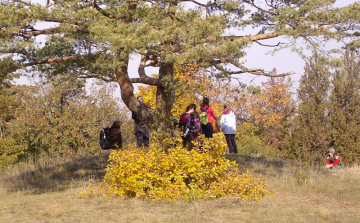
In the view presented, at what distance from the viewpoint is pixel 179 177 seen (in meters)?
6.50

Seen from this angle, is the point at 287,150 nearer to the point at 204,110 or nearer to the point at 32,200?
the point at 204,110

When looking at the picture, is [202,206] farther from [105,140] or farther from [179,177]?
[105,140]

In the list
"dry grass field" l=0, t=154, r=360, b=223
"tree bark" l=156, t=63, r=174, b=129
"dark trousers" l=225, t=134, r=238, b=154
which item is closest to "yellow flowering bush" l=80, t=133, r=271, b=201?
"dry grass field" l=0, t=154, r=360, b=223

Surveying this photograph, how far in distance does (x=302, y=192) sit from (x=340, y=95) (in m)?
27.5

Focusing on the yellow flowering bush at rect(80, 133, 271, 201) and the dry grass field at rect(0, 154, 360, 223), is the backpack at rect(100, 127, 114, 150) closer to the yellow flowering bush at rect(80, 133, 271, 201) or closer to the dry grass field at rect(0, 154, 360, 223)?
the dry grass field at rect(0, 154, 360, 223)

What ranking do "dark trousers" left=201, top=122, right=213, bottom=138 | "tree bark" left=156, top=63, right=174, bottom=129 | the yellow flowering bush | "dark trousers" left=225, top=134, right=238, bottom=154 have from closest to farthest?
the yellow flowering bush, "tree bark" left=156, top=63, right=174, bottom=129, "dark trousers" left=201, top=122, right=213, bottom=138, "dark trousers" left=225, top=134, right=238, bottom=154

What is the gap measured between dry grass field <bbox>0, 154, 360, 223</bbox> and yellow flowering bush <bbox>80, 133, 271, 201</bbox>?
18 cm

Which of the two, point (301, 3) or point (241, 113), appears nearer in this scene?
point (301, 3)

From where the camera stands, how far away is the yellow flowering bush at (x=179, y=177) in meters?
6.54

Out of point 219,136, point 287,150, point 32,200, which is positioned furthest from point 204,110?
point 287,150

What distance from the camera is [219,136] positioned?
676 cm

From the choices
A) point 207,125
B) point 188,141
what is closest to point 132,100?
point 188,141

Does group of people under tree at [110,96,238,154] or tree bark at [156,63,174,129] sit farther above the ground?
tree bark at [156,63,174,129]

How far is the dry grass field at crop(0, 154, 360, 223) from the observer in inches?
217
